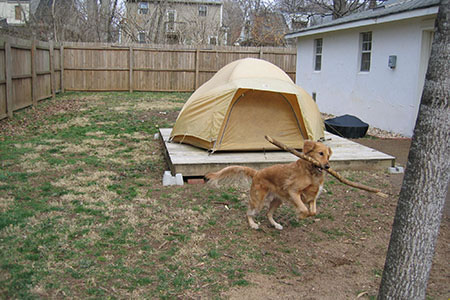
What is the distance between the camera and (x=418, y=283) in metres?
2.66

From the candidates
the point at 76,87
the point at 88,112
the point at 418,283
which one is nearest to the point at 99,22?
the point at 76,87

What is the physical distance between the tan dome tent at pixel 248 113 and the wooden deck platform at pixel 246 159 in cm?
21

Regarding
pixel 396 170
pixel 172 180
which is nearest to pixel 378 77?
pixel 396 170

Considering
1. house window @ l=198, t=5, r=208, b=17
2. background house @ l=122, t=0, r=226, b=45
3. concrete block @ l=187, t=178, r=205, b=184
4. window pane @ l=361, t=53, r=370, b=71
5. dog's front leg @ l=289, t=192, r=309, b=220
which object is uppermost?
house window @ l=198, t=5, r=208, b=17

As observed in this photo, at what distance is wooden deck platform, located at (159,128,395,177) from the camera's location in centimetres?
642

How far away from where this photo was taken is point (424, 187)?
8.25 ft

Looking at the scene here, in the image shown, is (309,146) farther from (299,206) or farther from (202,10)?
(202,10)

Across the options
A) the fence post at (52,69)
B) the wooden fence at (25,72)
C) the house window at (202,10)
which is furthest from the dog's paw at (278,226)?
the house window at (202,10)

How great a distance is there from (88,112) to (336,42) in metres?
8.41

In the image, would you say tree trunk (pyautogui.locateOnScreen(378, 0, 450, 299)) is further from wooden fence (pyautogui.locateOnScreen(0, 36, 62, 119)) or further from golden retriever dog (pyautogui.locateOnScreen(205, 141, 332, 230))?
wooden fence (pyautogui.locateOnScreen(0, 36, 62, 119))

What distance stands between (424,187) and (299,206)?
1870 mm

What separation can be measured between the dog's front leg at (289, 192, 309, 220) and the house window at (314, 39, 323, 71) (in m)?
12.2

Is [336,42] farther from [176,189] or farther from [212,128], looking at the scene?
[176,189]

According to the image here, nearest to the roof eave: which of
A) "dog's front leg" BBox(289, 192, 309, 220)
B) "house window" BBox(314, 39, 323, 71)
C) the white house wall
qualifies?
the white house wall
